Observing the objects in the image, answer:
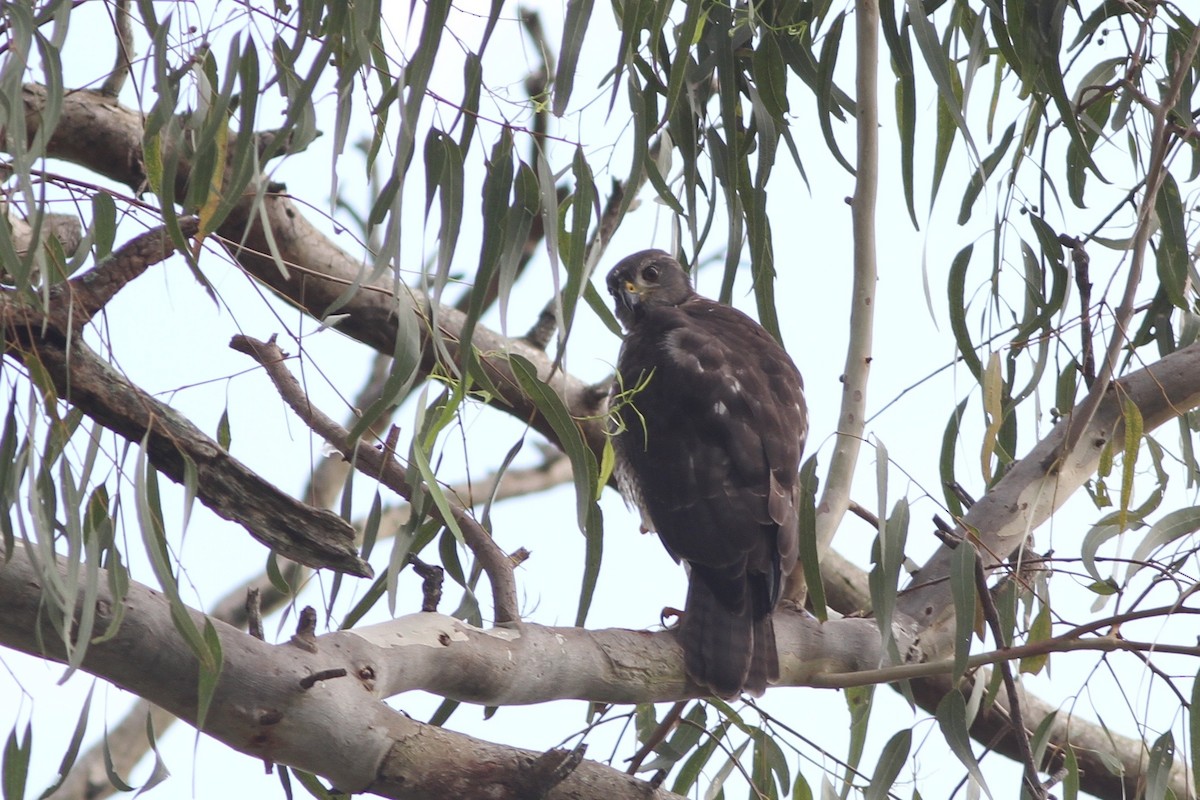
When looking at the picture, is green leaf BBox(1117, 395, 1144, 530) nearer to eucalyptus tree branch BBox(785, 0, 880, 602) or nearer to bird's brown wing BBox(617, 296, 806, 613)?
eucalyptus tree branch BBox(785, 0, 880, 602)

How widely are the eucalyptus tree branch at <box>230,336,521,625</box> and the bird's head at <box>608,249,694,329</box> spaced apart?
6.58ft

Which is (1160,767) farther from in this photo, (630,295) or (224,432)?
(630,295)

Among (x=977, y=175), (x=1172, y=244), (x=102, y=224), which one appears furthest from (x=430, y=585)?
(x=1172, y=244)

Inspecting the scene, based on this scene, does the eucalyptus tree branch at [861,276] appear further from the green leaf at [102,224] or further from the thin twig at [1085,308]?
the green leaf at [102,224]

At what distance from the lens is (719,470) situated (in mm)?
3055

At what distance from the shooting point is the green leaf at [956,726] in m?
2.28

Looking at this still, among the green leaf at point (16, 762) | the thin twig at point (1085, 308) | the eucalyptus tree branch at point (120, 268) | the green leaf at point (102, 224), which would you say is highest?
the thin twig at point (1085, 308)

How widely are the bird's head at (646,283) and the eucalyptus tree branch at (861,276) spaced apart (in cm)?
150

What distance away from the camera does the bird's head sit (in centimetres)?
424

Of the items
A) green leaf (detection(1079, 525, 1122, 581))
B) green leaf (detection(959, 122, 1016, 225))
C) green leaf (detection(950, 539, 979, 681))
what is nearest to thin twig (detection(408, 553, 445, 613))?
green leaf (detection(950, 539, 979, 681))

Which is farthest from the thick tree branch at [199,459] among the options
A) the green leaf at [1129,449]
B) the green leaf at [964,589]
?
the green leaf at [1129,449]

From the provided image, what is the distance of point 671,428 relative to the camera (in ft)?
10.4

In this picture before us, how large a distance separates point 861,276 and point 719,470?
587mm

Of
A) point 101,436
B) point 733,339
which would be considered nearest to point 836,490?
point 733,339
